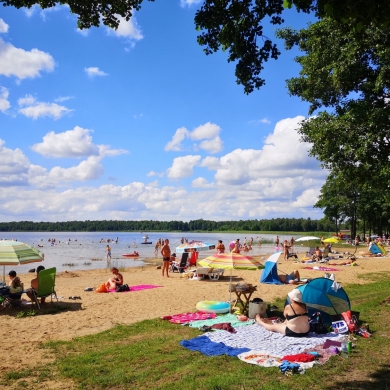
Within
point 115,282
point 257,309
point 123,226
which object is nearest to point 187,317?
point 257,309

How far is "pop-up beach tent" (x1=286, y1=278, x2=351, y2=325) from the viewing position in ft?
27.0

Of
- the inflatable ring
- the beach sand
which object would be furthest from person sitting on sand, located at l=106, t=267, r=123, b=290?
the inflatable ring

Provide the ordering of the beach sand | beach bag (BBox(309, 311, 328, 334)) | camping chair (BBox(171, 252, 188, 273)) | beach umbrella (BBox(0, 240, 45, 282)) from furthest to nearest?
camping chair (BBox(171, 252, 188, 273)) → beach umbrella (BBox(0, 240, 45, 282)) → beach bag (BBox(309, 311, 328, 334)) → the beach sand

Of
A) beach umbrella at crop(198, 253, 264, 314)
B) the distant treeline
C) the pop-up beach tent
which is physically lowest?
the distant treeline

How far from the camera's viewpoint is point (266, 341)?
691cm

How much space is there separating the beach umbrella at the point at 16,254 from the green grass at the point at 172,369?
3.86 m

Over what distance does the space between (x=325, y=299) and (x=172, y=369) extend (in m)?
4.32

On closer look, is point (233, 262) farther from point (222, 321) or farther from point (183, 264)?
point (183, 264)

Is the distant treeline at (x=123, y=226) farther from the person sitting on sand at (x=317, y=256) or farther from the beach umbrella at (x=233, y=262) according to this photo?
the beach umbrella at (x=233, y=262)

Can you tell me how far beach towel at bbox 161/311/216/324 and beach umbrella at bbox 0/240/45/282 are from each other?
171 inches

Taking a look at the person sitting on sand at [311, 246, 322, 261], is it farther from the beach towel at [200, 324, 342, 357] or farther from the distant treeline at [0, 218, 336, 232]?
the distant treeline at [0, 218, 336, 232]

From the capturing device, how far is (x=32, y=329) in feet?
27.1

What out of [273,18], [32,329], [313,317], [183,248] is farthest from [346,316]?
[183,248]

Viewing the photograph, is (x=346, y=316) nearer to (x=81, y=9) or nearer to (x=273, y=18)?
(x=273, y=18)
